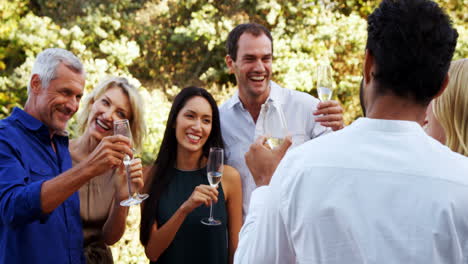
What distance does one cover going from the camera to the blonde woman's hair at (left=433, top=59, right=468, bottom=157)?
2.12m

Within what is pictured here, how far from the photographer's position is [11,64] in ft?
31.0

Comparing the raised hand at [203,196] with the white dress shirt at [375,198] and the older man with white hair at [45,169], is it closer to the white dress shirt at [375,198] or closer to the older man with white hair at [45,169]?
the older man with white hair at [45,169]

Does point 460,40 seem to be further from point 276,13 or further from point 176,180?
point 176,180

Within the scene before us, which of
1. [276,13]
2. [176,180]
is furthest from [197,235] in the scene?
[276,13]

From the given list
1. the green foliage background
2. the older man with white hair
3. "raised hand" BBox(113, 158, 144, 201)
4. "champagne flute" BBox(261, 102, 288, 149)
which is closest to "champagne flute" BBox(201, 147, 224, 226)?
"raised hand" BBox(113, 158, 144, 201)

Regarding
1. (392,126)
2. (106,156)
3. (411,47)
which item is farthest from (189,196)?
(411,47)

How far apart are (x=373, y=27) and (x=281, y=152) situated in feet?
2.19

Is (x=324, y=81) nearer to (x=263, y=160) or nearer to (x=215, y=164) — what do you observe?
(x=215, y=164)

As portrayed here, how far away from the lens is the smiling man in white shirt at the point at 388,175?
122 centimetres

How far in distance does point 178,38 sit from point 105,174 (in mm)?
7875

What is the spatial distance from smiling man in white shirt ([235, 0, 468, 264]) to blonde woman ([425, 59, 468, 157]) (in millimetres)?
901

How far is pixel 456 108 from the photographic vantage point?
2.13m

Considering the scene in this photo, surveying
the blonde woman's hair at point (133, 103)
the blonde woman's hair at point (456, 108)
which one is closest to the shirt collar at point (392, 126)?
the blonde woman's hair at point (456, 108)

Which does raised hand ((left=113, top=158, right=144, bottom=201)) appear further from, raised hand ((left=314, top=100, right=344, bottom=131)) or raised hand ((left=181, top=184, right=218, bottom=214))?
raised hand ((left=314, top=100, right=344, bottom=131))
